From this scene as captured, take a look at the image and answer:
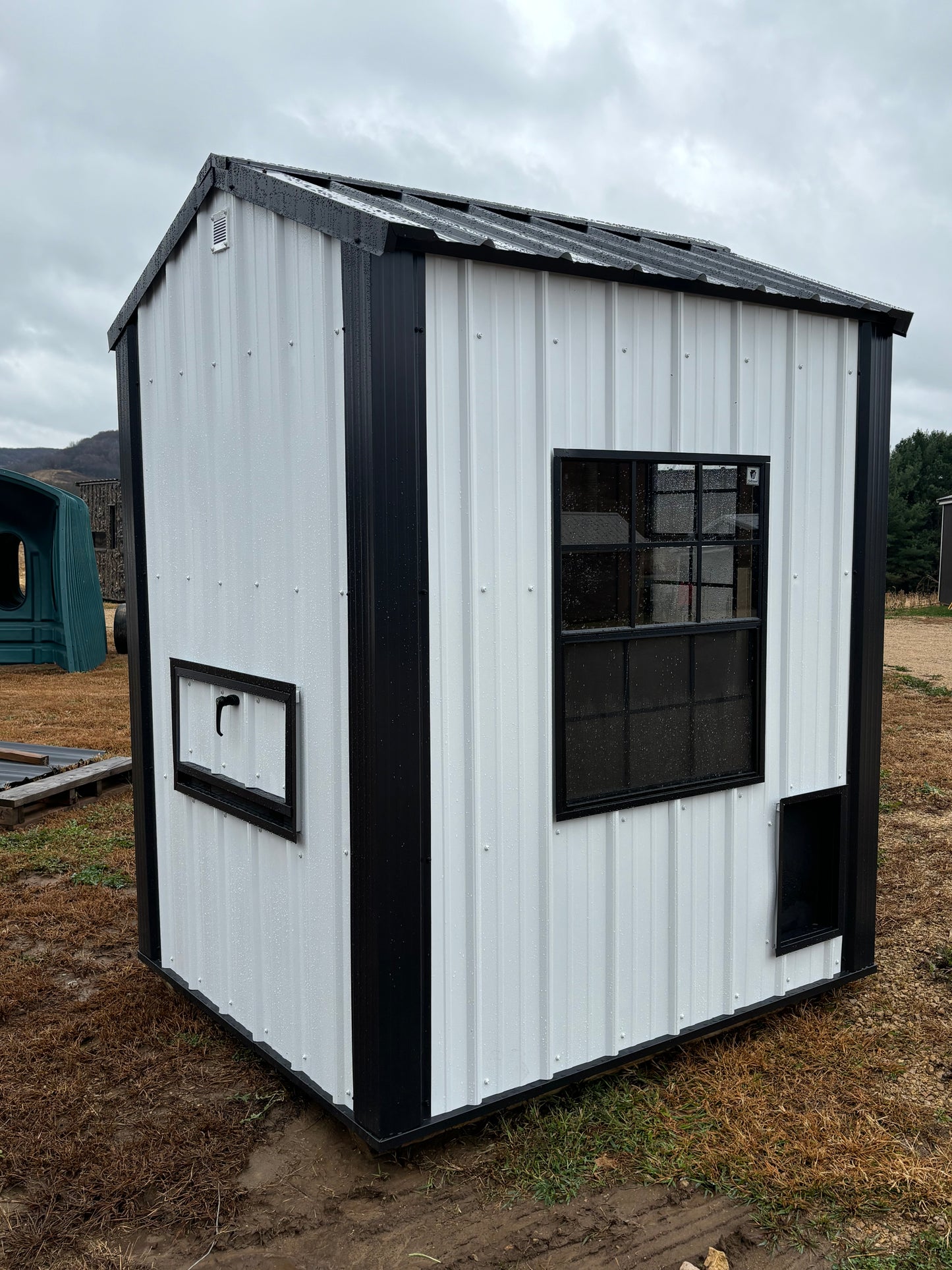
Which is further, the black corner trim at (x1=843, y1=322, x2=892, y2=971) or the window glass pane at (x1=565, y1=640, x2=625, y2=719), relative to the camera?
the black corner trim at (x1=843, y1=322, x2=892, y2=971)

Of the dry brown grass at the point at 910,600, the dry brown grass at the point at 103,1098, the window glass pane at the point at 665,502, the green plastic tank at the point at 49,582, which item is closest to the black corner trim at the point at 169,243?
the window glass pane at the point at 665,502

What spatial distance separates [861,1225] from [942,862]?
3.78 meters

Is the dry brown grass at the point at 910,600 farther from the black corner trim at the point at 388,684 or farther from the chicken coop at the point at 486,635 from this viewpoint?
the black corner trim at the point at 388,684

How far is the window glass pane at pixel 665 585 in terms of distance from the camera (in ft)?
11.9

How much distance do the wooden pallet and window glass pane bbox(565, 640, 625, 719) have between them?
4996 mm

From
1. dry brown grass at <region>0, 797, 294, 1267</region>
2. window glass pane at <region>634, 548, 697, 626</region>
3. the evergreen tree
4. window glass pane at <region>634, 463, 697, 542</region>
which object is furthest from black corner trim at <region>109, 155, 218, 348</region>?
the evergreen tree

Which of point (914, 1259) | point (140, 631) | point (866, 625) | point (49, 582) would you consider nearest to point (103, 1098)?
point (140, 631)

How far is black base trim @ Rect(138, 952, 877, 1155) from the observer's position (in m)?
3.21

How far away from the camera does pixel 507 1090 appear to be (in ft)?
11.1

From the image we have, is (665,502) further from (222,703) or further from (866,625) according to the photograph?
(222,703)

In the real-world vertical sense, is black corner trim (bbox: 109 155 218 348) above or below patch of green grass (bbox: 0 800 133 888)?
above

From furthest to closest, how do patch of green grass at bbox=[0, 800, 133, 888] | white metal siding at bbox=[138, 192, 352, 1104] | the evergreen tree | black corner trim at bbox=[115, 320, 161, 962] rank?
the evergreen tree < patch of green grass at bbox=[0, 800, 133, 888] < black corner trim at bbox=[115, 320, 161, 962] < white metal siding at bbox=[138, 192, 352, 1104]

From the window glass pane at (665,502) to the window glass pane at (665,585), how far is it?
6 centimetres

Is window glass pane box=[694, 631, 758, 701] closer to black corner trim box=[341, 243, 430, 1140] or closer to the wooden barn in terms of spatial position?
black corner trim box=[341, 243, 430, 1140]
